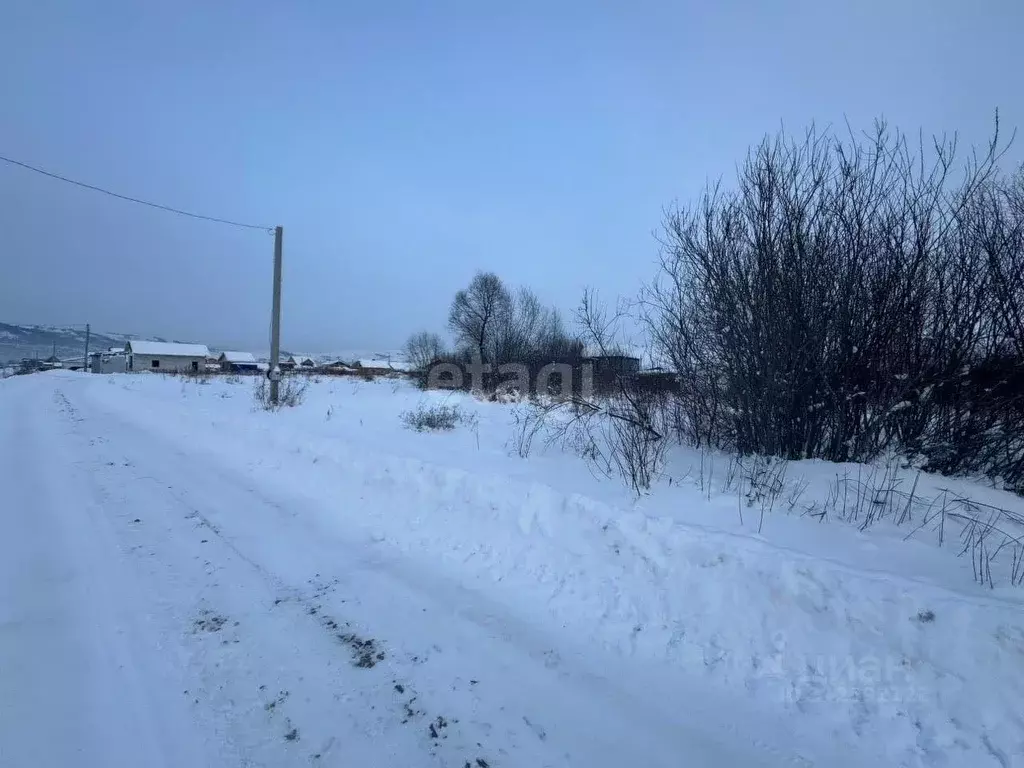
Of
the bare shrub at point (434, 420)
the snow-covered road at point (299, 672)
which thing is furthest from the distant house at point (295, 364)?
the snow-covered road at point (299, 672)

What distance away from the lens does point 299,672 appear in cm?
301

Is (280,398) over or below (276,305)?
below

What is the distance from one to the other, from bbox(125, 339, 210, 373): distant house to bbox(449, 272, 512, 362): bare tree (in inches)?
2082

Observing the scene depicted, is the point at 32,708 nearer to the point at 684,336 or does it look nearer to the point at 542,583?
the point at 542,583

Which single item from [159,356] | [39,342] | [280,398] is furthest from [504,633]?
[39,342]

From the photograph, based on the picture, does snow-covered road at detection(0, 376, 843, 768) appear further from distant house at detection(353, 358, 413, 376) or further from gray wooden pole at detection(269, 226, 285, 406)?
distant house at detection(353, 358, 413, 376)

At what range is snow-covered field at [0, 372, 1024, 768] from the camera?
256 cm

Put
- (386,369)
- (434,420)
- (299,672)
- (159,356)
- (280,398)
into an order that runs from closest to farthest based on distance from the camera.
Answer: (299,672), (434,420), (280,398), (386,369), (159,356)

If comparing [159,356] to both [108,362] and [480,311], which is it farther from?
[480,311]

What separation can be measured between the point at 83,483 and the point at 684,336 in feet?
30.6

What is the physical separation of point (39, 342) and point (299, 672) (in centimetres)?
12931

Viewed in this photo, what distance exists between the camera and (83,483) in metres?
6.62

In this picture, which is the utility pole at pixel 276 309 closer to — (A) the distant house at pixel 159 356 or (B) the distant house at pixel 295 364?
(B) the distant house at pixel 295 364

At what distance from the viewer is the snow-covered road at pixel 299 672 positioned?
8.20ft
